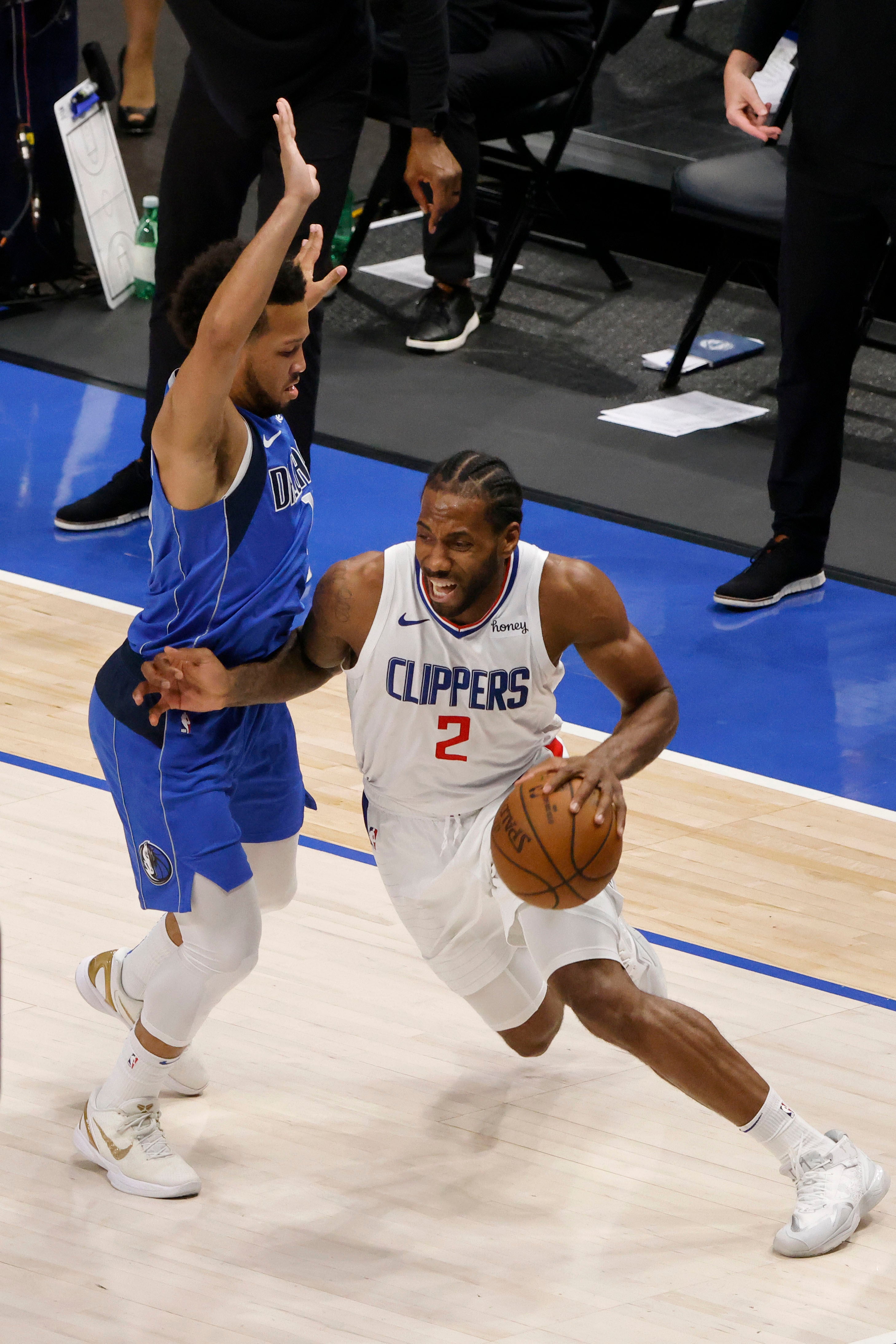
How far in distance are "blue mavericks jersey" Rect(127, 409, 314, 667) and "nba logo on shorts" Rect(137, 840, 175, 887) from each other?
338mm

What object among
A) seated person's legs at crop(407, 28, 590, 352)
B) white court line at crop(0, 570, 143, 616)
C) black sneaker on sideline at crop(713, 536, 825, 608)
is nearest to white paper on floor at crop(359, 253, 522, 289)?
seated person's legs at crop(407, 28, 590, 352)

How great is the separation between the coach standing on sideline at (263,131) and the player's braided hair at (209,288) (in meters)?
2.11

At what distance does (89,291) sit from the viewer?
8.56 metres

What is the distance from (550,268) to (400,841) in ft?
19.6

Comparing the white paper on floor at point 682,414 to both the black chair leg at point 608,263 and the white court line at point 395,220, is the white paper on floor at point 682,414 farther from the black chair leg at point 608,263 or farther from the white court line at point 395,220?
the white court line at point 395,220

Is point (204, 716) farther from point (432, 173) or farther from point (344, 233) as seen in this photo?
point (344, 233)

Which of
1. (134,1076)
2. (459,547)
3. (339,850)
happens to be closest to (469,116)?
(339,850)

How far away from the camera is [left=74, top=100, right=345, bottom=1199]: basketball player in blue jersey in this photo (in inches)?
129

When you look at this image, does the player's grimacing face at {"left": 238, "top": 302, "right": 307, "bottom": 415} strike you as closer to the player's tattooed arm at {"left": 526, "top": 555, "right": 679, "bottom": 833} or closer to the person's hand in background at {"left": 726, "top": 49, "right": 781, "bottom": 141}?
the player's tattooed arm at {"left": 526, "top": 555, "right": 679, "bottom": 833}

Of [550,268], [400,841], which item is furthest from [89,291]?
[400,841]

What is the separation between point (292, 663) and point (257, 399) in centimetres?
47

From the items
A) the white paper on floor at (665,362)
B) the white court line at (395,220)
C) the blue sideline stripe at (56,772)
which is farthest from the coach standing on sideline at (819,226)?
the white court line at (395,220)

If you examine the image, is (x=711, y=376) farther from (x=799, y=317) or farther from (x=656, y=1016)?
(x=656, y=1016)

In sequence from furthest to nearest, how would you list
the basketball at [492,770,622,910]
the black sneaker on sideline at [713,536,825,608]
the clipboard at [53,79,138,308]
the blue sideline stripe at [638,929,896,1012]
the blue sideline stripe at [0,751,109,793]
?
the clipboard at [53,79,138,308] → the black sneaker on sideline at [713,536,825,608] → the blue sideline stripe at [0,751,109,793] → the blue sideline stripe at [638,929,896,1012] → the basketball at [492,770,622,910]
